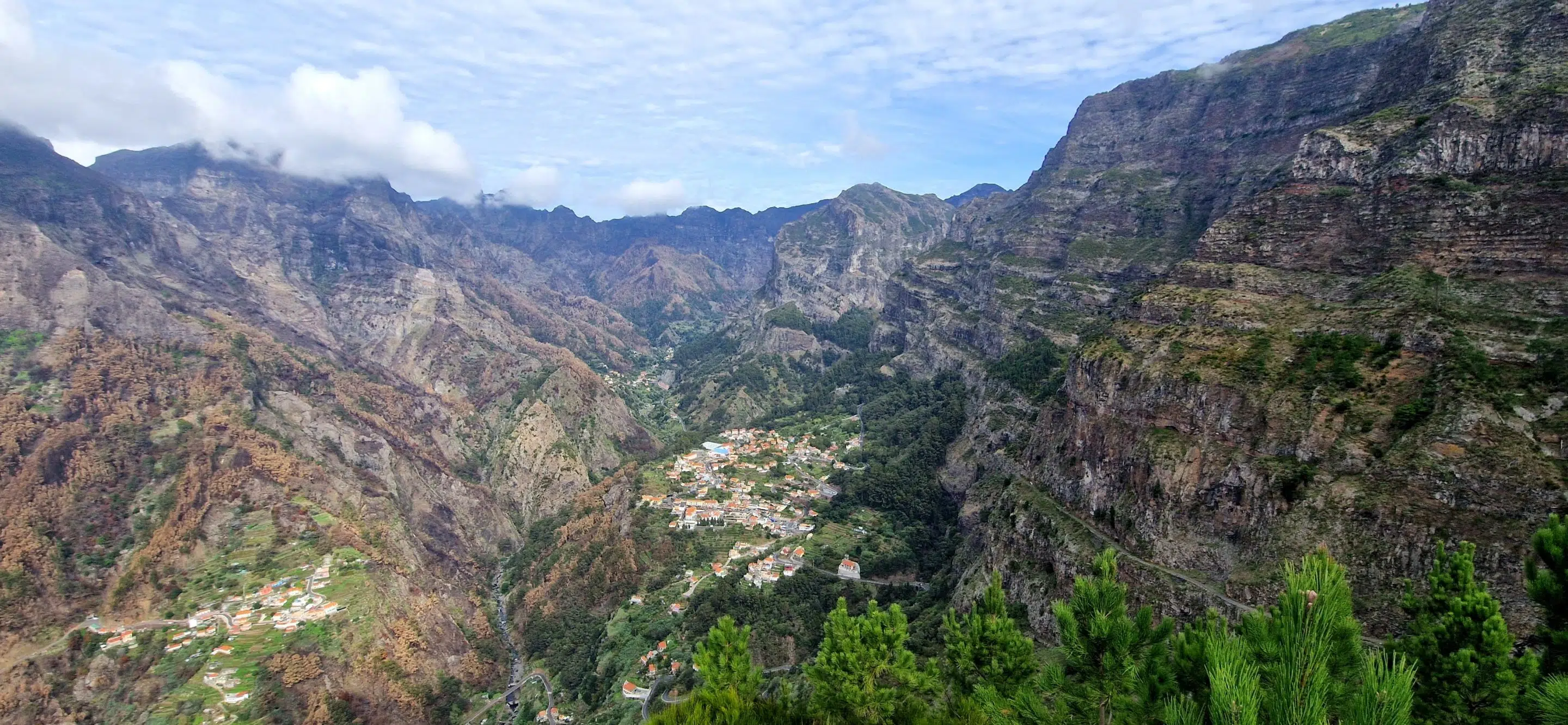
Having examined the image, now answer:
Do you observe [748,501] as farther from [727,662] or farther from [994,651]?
[727,662]

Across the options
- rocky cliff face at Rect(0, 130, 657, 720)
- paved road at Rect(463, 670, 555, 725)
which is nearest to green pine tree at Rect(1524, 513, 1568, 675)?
paved road at Rect(463, 670, 555, 725)

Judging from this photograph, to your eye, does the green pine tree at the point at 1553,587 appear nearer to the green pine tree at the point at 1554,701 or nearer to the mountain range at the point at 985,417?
the green pine tree at the point at 1554,701

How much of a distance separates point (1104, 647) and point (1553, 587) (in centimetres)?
769

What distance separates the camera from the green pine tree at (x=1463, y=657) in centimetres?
1177

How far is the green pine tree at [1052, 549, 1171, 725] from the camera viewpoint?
14.6 meters

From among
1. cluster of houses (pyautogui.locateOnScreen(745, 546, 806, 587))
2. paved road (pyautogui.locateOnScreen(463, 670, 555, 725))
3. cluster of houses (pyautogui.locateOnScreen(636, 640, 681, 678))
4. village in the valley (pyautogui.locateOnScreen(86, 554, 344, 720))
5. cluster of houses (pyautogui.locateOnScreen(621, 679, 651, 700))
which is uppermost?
village in the valley (pyautogui.locateOnScreen(86, 554, 344, 720))

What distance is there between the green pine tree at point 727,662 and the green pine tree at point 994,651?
6.92 metres

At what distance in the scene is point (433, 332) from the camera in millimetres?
181500

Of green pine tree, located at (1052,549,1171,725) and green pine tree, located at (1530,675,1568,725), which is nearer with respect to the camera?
green pine tree, located at (1530,675,1568,725)

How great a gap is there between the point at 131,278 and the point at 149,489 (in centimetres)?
6646

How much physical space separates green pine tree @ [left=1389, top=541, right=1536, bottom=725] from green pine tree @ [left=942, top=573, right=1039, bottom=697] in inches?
360

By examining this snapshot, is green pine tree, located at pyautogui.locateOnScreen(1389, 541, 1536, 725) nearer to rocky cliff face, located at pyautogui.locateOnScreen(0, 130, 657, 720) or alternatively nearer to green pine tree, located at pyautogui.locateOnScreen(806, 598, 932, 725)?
green pine tree, located at pyautogui.locateOnScreen(806, 598, 932, 725)

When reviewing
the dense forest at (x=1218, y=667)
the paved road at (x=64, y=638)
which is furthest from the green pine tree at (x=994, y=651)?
the paved road at (x=64, y=638)

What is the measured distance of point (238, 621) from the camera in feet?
216
